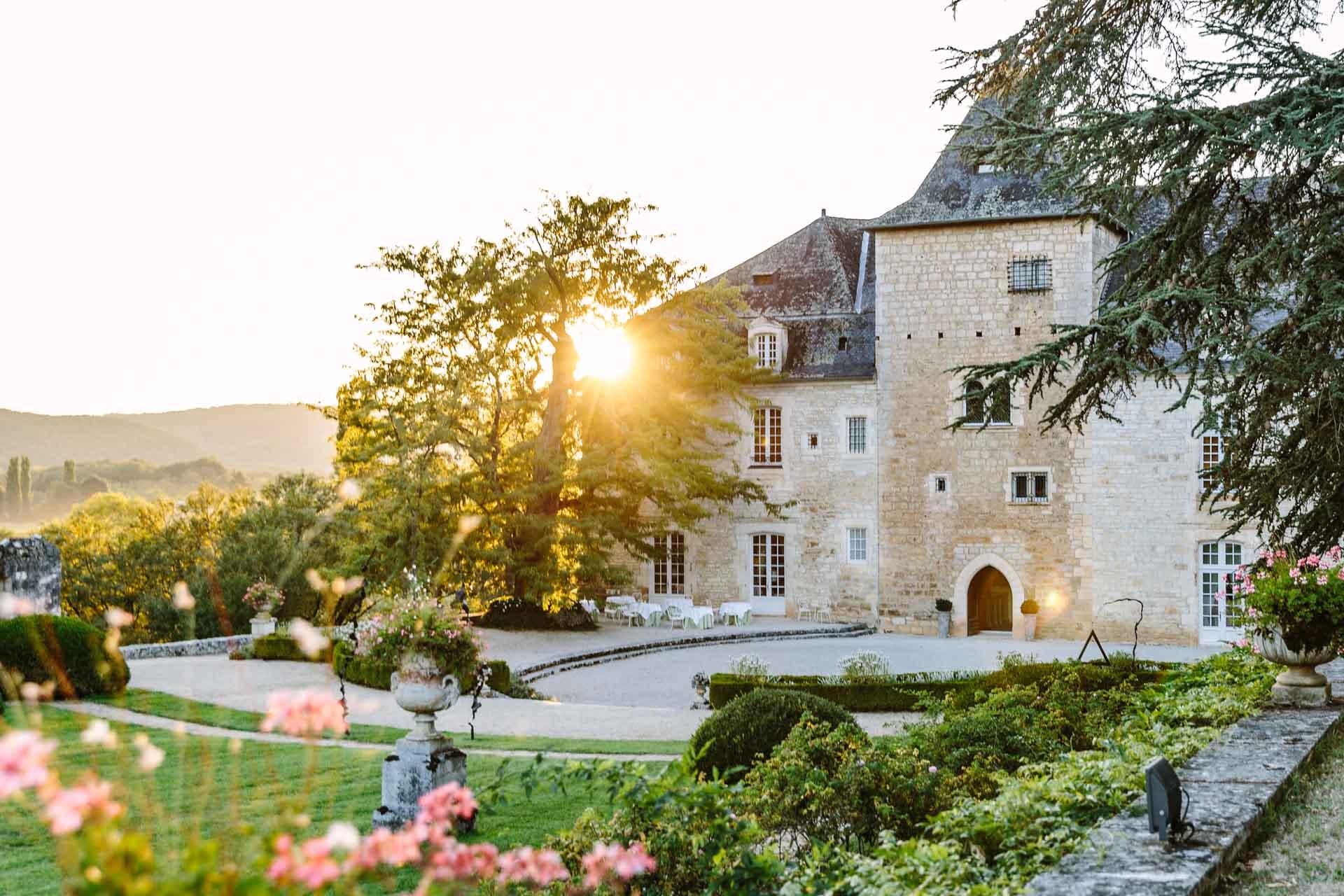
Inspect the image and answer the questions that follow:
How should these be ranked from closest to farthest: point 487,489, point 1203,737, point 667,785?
point 667,785 < point 1203,737 < point 487,489

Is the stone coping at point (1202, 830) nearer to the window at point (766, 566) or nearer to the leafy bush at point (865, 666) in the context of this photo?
the leafy bush at point (865, 666)

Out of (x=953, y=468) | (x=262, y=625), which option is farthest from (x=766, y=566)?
(x=262, y=625)

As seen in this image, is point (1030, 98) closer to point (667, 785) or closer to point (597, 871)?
point (667, 785)

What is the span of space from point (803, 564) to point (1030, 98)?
57.6 feet

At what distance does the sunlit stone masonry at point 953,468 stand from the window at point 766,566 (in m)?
0.05

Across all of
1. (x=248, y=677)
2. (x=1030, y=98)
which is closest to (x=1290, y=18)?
(x=1030, y=98)

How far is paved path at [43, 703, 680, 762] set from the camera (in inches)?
424

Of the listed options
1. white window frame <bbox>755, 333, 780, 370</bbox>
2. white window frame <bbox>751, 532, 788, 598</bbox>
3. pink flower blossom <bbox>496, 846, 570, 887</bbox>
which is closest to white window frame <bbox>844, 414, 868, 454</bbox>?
white window frame <bbox>755, 333, 780, 370</bbox>

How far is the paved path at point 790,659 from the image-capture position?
17.6m

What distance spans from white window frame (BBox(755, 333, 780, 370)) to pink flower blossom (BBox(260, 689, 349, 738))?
2485 centimetres

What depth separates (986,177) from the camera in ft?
80.6

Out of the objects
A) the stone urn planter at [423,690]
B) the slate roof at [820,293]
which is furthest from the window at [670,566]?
the stone urn planter at [423,690]

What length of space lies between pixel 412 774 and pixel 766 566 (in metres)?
19.3

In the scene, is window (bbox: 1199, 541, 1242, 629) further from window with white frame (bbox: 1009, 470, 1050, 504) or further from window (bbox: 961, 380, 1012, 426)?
window (bbox: 961, 380, 1012, 426)
